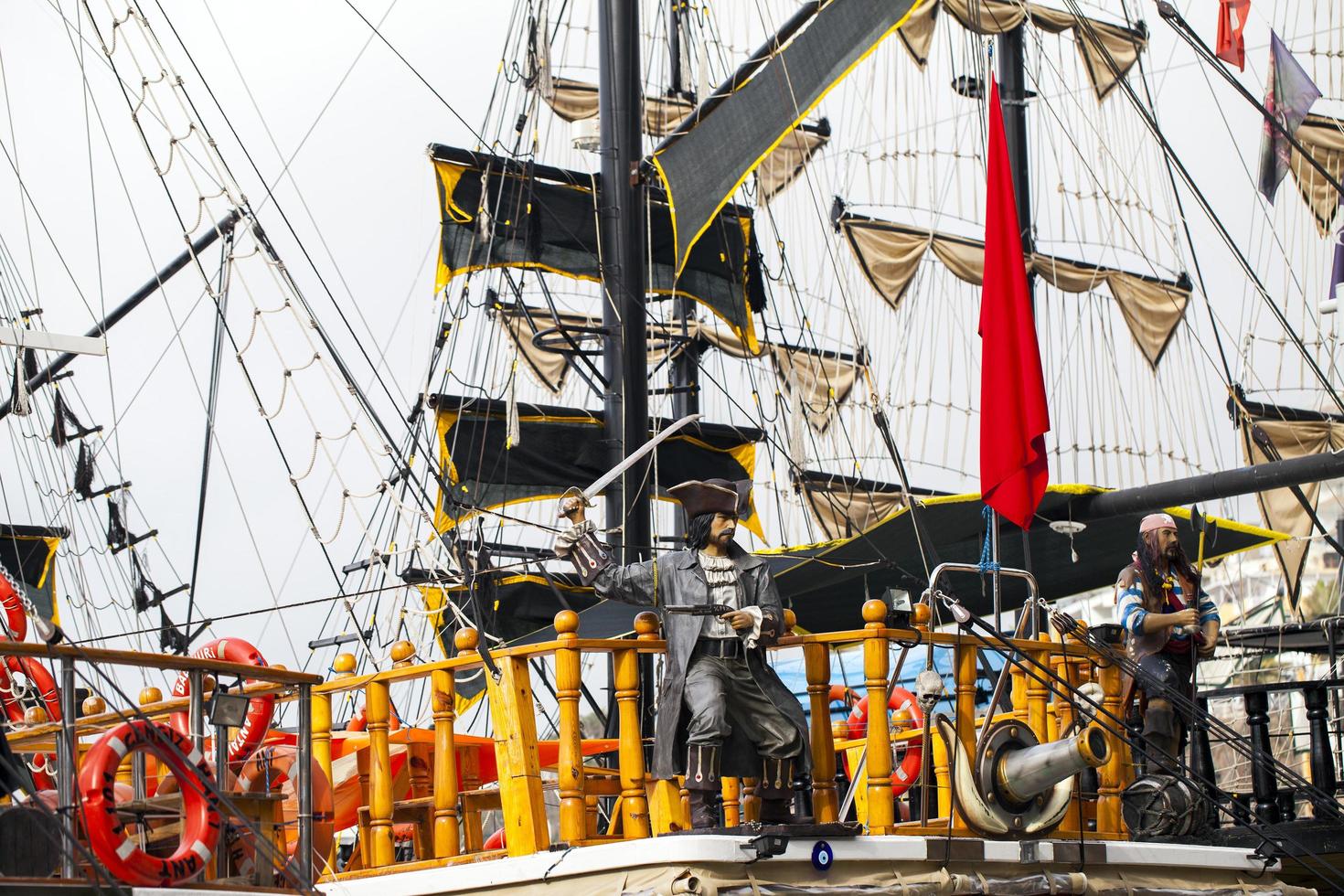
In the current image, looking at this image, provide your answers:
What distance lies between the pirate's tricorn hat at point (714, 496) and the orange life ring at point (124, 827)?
2639 millimetres

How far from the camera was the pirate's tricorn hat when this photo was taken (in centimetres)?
897

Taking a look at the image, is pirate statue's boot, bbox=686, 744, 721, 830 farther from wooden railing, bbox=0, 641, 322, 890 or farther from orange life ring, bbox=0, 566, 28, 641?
orange life ring, bbox=0, 566, 28, 641

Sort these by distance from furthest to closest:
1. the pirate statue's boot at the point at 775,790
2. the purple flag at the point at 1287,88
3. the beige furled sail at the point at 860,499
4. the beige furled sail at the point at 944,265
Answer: the beige furled sail at the point at 944,265 → the beige furled sail at the point at 860,499 → the purple flag at the point at 1287,88 → the pirate statue's boot at the point at 775,790

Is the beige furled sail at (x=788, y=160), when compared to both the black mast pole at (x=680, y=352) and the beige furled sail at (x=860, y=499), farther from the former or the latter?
the beige furled sail at (x=860, y=499)

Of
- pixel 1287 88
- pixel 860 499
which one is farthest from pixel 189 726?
pixel 860 499

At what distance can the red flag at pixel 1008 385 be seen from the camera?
9.77 meters

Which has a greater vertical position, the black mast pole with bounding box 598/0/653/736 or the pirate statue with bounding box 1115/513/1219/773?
the black mast pole with bounding box 598/0/653/736

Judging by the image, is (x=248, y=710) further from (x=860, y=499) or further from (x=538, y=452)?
(x=860, y=499)

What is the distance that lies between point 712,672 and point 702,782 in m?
0.52

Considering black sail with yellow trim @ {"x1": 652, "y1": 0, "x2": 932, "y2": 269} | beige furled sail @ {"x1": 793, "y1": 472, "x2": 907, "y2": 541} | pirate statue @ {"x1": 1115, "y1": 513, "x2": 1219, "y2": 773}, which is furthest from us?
beige furled sail @ {"x1": 793, "y1": 472, "x2": 907, "y2": 541}

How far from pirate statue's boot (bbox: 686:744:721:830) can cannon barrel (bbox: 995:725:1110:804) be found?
1.46 m

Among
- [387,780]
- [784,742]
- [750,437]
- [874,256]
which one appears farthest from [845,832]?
[874,256]

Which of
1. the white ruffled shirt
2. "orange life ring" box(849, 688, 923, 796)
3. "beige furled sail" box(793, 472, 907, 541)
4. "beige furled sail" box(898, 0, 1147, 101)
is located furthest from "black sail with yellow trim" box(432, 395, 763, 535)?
the white ruffled shirt

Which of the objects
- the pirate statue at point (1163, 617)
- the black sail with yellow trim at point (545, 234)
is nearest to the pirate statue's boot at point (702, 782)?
the pirate statue at point (1163, 617)
